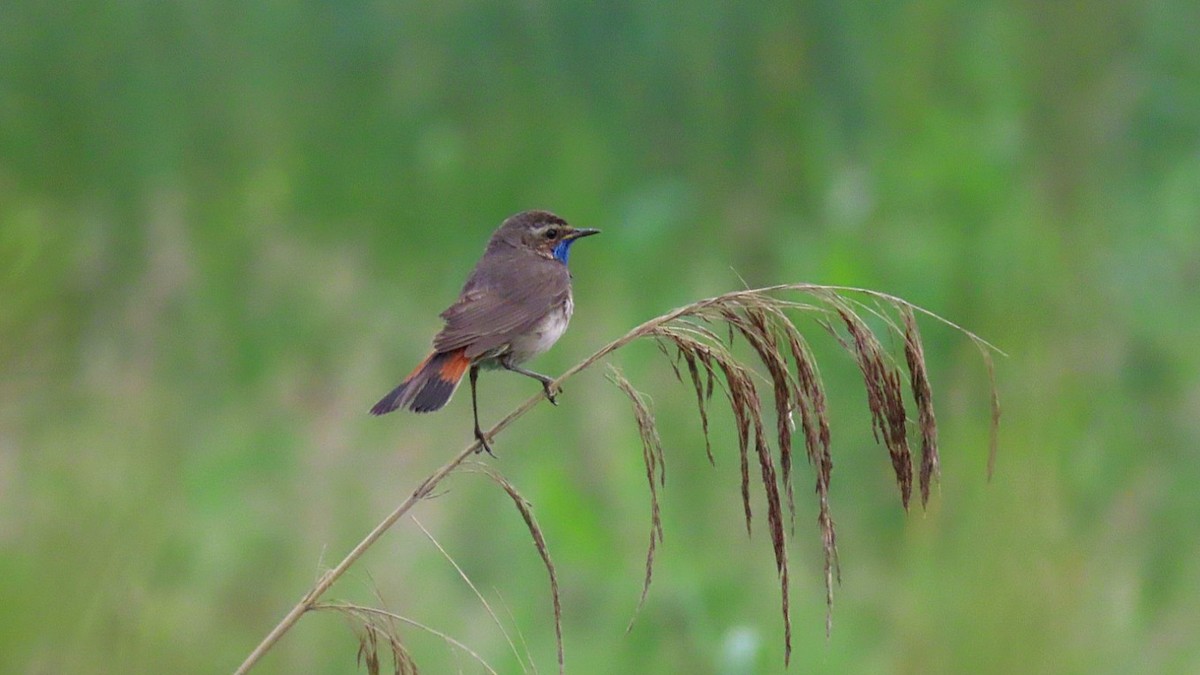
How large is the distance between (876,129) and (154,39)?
2.55 metres

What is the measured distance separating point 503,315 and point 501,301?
0.37ft

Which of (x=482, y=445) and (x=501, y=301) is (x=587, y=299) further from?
(x=482, y=445)

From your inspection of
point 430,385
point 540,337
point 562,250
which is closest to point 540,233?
point 562,250

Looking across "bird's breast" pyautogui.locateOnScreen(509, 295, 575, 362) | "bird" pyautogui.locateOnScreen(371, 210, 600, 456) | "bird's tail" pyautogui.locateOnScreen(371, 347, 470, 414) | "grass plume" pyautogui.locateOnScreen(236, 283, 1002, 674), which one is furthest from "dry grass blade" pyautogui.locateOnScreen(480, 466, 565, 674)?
"bird's breast" pyautogui.locateOnScreen(509, 295, 575, 362)

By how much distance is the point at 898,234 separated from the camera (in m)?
5.46

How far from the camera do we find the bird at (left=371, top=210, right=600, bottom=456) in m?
3.54

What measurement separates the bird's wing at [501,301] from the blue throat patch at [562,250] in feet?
0.62

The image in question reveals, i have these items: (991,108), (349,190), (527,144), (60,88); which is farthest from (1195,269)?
(60,88)

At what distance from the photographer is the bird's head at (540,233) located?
190 inches

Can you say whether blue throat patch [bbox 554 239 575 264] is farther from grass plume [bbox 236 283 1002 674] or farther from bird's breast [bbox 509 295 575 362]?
grass plume [bbox 236 283 1002 674]

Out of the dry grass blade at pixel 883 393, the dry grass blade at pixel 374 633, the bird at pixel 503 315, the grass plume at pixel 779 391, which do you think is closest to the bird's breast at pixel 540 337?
the bird at pixel 503 315

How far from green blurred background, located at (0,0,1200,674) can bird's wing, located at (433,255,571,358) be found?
69cm

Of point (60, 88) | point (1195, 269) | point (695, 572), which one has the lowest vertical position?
point (695, 572)

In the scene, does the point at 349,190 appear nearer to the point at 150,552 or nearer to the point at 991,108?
the point at 150,552
